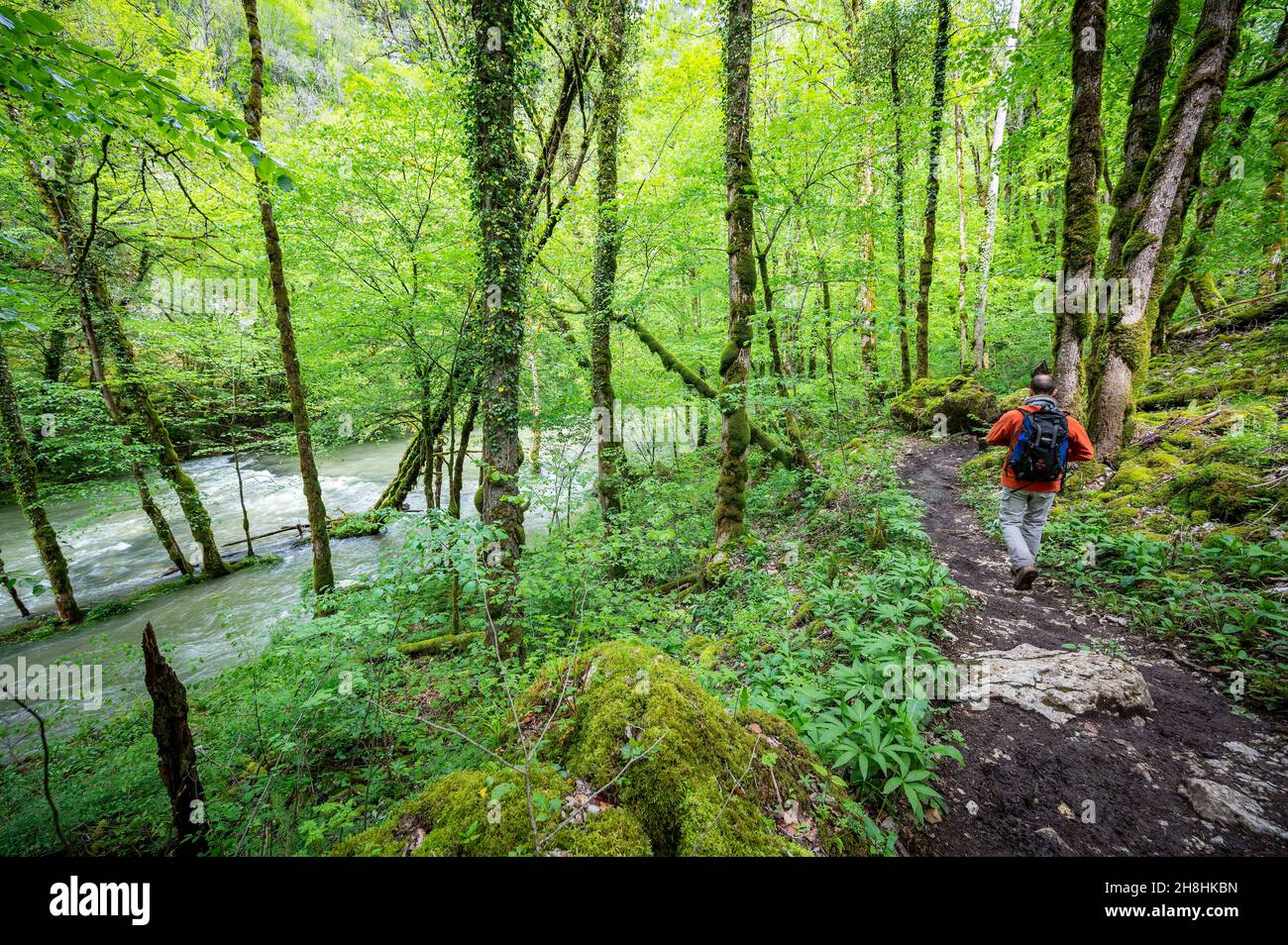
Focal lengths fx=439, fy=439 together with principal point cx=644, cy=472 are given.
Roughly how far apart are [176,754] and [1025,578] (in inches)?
321

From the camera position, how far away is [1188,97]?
240 inches

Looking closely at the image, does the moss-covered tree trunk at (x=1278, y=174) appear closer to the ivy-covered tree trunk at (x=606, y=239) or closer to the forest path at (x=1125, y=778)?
the forest path at (x=1125, y=778)

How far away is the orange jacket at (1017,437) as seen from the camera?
4953mm

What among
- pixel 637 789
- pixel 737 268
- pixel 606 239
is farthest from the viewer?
pixel 606 239

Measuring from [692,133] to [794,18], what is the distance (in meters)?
3.12

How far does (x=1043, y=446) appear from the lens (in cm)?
489

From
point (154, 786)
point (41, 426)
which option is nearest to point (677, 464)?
point (154, 786)

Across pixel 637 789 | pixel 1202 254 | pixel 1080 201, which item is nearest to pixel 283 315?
pixel 637 789

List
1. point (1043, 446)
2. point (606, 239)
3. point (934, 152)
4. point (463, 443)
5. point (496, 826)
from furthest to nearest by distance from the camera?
1. point (934, 152)
2. point (463, 443)
3. point (606, 239)
4. point (1043, 446)
5. point (496, 826)

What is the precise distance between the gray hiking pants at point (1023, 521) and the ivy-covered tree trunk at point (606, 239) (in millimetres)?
6149

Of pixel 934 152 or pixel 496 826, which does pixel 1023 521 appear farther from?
pixel 934 152

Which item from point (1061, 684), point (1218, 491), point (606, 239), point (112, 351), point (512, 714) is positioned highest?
point (606, 239)

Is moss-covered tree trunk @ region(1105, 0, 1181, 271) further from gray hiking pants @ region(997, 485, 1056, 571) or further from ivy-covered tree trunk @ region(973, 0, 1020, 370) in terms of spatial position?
ivy-covered tree trunk @ region(973, 0, 1020, 370)

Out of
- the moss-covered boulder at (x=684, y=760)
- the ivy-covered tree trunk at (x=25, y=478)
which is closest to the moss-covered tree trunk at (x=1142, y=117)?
the moss-covered boulder at (x=684, y=760)
